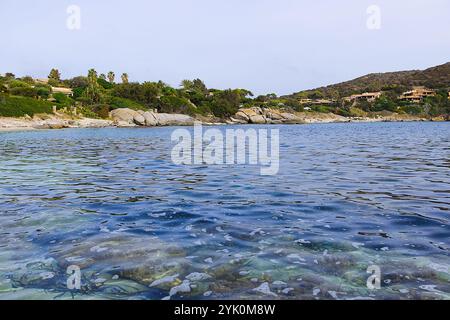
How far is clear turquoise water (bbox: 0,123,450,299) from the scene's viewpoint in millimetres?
5602

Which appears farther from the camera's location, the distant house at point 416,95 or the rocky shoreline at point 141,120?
the distant house at point 416,95

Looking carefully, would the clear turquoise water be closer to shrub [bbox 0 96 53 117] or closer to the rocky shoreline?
the rocky shoreline

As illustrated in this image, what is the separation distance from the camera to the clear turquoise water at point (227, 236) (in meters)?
5.60

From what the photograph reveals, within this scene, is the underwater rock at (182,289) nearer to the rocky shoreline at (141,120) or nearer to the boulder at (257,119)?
the rocky shoreline at (141,120)

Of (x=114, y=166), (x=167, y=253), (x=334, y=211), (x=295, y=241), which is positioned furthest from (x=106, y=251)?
(x=114, y=166)

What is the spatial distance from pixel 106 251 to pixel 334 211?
17.9 feet

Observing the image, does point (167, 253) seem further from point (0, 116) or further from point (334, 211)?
point (0, 116)

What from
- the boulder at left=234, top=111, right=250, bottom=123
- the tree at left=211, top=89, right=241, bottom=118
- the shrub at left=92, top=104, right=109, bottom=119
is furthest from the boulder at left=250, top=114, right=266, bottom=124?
the shrub at left=92, top=104, right=109, bottom=119

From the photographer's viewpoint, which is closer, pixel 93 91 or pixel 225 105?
pixel 93 91

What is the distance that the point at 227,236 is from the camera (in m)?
7.89

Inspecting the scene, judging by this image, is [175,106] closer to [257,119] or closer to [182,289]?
[257,119]

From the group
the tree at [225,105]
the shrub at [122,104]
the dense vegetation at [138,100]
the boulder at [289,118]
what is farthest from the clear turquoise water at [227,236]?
the boulder at [289,118]

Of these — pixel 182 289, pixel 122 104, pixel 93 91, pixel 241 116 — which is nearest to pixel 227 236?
pixel 182 289

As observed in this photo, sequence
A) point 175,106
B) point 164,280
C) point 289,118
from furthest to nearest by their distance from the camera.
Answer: point 289,118, point 175,106, point 164,280
